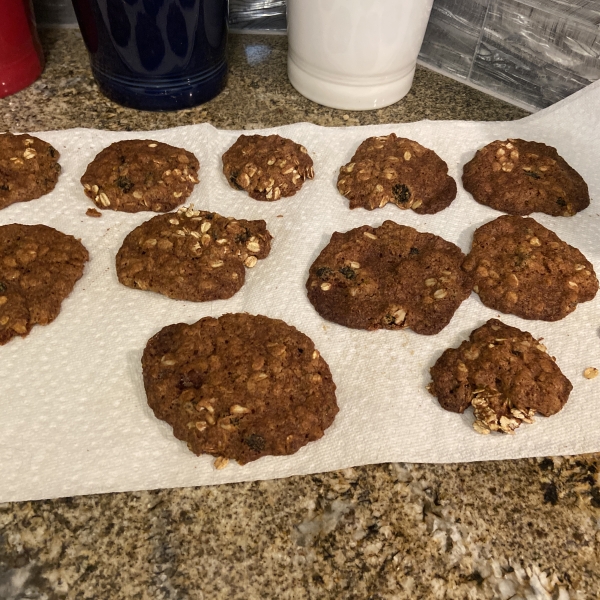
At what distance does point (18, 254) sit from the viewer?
3.58 feet

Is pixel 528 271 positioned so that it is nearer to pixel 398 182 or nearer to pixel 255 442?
pixel 398 182

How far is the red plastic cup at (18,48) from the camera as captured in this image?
1342 millimetres

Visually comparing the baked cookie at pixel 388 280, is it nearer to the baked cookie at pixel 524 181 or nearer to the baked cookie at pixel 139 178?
the baked cookie at pixel 524 181

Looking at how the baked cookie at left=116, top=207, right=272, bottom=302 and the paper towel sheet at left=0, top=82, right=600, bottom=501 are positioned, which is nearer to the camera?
the paper towel sheet at left=0, top=82, right=600, bottom=501

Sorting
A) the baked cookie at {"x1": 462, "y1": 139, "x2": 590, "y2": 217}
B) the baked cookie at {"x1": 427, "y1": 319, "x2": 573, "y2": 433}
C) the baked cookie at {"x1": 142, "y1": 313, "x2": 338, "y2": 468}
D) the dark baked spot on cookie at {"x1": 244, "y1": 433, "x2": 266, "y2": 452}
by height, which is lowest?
the dark baked spot on cookie at {"x1": 244, "y1": 433, "x2": 266, "y2": 452}

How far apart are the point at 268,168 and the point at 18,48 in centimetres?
75

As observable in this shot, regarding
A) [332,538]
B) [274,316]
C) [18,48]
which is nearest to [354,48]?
[274,316]

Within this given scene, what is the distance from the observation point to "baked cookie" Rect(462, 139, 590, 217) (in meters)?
1.26

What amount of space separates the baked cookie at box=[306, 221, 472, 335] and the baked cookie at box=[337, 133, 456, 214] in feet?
0.32

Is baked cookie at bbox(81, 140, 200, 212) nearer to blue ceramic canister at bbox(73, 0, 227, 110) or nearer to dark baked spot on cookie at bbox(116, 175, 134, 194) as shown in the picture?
dark baked spot on cookie at bbox(116, 175, 134, 194)

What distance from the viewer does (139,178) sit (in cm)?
124

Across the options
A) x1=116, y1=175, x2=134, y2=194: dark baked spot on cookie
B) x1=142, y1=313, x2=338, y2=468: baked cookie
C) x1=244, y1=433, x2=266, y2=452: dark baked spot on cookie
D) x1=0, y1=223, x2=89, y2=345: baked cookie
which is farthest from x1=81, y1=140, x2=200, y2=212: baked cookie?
x1=244, y1=433, x2=266, y2=452: dark baked spot on cookie

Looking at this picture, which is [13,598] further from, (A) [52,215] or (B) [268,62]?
(B) [268,62]

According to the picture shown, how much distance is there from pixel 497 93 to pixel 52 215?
1222 mm
